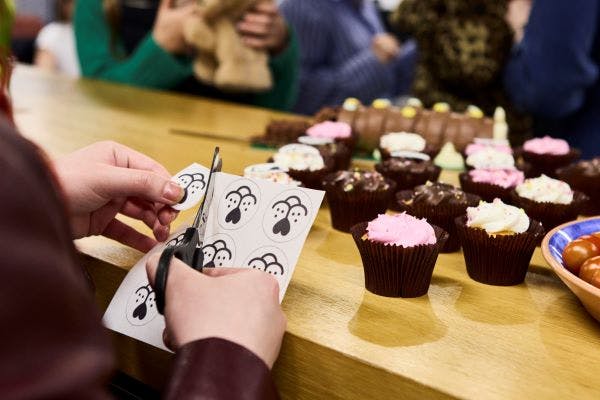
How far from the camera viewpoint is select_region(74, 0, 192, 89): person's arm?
130 inches

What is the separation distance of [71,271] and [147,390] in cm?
76

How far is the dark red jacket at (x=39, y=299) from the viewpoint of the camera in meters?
0.53

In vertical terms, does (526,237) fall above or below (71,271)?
below

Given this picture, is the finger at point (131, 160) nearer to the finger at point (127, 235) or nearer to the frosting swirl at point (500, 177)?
the finger at point (127, 235)

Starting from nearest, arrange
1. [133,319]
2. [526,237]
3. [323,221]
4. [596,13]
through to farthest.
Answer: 1. [133,319]
2. [526,237]
3. [323,221]
4. [596,13]

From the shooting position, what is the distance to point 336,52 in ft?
14.7

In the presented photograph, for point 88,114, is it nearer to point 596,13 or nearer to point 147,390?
point 147,390

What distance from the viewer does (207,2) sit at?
2744 millimetres

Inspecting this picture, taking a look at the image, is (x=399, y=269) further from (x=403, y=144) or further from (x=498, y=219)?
(x=403, y=144)

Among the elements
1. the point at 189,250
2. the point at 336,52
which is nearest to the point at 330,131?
the point at 189,250

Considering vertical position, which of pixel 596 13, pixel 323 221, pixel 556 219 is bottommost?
pixel 323 221

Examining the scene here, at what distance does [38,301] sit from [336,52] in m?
4.09

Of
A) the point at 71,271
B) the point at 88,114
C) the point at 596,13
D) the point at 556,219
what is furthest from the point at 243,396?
the point at 596,13

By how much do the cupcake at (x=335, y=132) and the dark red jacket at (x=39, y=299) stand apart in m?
1.49
